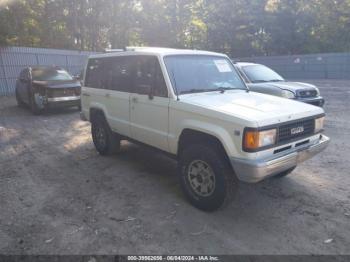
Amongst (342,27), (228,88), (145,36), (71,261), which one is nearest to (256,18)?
(342,27)

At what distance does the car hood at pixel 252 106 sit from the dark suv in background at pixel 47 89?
807 centimetres

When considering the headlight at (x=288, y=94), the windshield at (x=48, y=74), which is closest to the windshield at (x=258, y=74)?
the headlight at (x=288, y=94)

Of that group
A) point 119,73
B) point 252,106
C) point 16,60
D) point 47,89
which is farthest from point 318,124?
point 16,60

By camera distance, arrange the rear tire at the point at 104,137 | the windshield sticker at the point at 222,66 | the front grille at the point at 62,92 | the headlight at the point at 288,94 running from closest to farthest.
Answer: the windshield sticker at the point at 222,66
the rear tire at the point at 104,137
the headlight at the point at 288,94
the front grille at the point at 62,92

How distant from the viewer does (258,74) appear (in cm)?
925

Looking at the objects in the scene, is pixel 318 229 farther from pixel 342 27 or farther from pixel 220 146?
pixel 342 27

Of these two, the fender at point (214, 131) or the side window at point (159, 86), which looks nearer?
the fender at point (214, 131)

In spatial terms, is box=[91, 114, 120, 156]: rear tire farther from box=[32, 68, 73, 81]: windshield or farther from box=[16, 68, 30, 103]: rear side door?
box=[16, 68, 30, 103]: rear side door

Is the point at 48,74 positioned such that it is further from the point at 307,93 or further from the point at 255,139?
the point at 255,139

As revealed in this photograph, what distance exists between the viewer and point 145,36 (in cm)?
3394

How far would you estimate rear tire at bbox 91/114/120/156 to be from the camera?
6.15m

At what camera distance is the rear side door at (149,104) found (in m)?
4.52

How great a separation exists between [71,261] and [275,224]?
7.75 feet

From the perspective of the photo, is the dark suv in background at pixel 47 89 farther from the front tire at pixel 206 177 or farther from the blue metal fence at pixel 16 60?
the front tire at pixel 206 177
